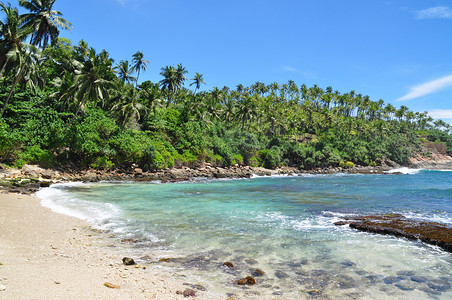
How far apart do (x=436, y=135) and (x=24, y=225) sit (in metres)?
160

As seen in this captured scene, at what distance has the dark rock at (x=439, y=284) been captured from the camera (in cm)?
607

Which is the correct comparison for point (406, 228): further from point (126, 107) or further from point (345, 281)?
point (126, 107)

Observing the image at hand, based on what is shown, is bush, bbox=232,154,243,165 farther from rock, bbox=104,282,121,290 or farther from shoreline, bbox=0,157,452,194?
rock, bbox=104,282,121,290

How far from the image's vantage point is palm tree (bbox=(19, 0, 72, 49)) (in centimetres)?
3247

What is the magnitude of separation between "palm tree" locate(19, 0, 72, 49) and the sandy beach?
32.5m

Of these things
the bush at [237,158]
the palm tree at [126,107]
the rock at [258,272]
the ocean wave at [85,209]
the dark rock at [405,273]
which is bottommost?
the ocean wave at [85,209]

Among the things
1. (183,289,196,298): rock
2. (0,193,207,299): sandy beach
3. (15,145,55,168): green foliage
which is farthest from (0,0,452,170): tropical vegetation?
(183,289,196,298): rock

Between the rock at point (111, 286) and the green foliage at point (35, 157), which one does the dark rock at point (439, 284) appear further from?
the green foliage at point (35, 157)

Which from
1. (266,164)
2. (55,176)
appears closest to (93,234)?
(55,176)

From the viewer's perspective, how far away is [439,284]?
628 centimetres

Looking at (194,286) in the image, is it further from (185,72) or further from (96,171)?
(185,72)

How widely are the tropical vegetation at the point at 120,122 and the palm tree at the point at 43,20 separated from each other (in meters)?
0.11

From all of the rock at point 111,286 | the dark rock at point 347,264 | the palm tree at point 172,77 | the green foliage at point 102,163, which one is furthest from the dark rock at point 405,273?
the palm tree at point 172,77

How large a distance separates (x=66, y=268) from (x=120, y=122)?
3855 cm
